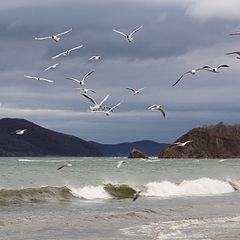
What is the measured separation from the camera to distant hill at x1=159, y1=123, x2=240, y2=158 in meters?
180

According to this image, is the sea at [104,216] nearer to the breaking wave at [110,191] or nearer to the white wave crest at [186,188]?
the breaking wave at [110,191]

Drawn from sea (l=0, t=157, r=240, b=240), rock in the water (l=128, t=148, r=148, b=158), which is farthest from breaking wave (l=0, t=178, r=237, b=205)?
rock in the water (l=128, t=148, r=148, b=158)

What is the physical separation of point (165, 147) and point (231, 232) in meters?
161

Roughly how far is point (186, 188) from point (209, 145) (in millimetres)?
129486

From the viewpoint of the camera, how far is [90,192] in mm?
48094

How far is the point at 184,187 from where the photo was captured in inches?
2216

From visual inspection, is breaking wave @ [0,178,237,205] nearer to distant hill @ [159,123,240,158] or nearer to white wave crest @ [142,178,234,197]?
white wave crest @ [142,178,234,197]

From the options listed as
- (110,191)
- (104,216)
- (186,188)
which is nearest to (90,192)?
(110,191)

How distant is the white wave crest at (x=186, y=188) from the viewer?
51750 millimetres

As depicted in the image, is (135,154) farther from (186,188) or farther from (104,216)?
(104,216)

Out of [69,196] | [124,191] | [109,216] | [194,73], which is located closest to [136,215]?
[109,216]

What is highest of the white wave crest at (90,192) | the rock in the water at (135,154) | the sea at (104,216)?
the rock in the water at (135,154)

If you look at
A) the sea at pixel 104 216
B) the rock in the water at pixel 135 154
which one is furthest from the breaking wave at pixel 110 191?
the rock in the water at pixel 135 154

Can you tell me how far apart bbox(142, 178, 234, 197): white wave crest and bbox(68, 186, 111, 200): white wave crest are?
3173 mm
